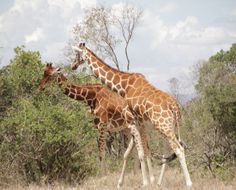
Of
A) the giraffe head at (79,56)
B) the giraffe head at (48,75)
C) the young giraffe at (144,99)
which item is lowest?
the young giraffe at (144,99)

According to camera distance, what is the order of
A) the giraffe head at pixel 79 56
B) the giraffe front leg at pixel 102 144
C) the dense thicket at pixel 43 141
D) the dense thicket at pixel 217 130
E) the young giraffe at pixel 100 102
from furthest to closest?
1. the giraffe front leg at pixel 102 144
2. the young giraffe at pixel 100 102
3. the giraffe head at pixel 79 56
4. the dense thicket at pixel 217 130
5. the dense thicket at pixel 43 141

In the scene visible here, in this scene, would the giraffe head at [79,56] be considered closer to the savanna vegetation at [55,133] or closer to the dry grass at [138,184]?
the savanna vegetation at [55,133]

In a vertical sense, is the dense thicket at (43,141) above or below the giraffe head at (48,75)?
below

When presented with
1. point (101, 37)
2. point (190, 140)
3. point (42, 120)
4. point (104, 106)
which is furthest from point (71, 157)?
point (101, 37)

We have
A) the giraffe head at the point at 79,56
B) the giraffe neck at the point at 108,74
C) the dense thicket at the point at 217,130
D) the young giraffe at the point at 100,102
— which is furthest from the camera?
the young giraffe at the point at 100,102

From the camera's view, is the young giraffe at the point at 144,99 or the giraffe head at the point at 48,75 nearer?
the young giraffe at the point at 144,99

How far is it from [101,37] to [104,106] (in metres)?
10.4

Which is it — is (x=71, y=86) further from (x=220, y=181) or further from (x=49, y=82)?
(x=220, y=181)

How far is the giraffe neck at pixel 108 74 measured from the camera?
11250mm

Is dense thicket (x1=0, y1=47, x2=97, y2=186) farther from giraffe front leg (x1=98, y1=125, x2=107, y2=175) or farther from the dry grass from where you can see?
giraffe front leg (x1=98, y1=125, x2=107, y2=175)

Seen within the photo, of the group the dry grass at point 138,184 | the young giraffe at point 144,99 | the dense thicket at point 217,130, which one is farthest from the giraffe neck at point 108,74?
the dense thicket at point 217,130

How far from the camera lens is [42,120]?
10641 millimetres

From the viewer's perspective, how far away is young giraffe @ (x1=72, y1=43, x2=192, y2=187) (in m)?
9.63

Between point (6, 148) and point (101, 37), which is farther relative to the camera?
point (101, 37)
